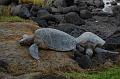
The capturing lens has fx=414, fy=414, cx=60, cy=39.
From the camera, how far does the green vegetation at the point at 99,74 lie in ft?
31.5

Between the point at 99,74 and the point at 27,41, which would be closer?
the point at 99,74

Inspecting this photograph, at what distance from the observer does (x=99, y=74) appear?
33.4ft

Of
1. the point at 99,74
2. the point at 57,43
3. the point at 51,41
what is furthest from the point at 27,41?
the point at 99,74

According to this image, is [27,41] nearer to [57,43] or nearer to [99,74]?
[57,43]

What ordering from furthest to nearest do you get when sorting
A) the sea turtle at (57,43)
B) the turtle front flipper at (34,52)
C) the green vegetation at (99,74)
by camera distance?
1. the sea turtle at (57,43)
2. the turtle front flipper at (34,52)
3. the green vegetation at (99,74)

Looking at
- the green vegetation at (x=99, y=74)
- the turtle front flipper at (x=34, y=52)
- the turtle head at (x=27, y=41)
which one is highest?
the turtle head at (x=27, y=41)

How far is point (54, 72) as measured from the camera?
1005cm

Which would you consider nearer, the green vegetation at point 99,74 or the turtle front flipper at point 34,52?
the green vegetation at point 99,74

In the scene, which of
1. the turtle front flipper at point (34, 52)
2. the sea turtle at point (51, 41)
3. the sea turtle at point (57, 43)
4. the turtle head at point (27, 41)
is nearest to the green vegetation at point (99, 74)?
the sea turtle at point (57, 43)

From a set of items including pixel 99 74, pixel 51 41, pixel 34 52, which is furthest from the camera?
pixel 51 41

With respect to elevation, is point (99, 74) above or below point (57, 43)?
below

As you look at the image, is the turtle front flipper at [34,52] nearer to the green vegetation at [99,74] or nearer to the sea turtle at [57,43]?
the sea turtle at [57,43]

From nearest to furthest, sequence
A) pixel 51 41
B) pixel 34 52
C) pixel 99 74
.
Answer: pixel 99 74, pixel 34 52, pixel 51 41

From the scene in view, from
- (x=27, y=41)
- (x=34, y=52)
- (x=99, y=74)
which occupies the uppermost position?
(x=27, y=41)
